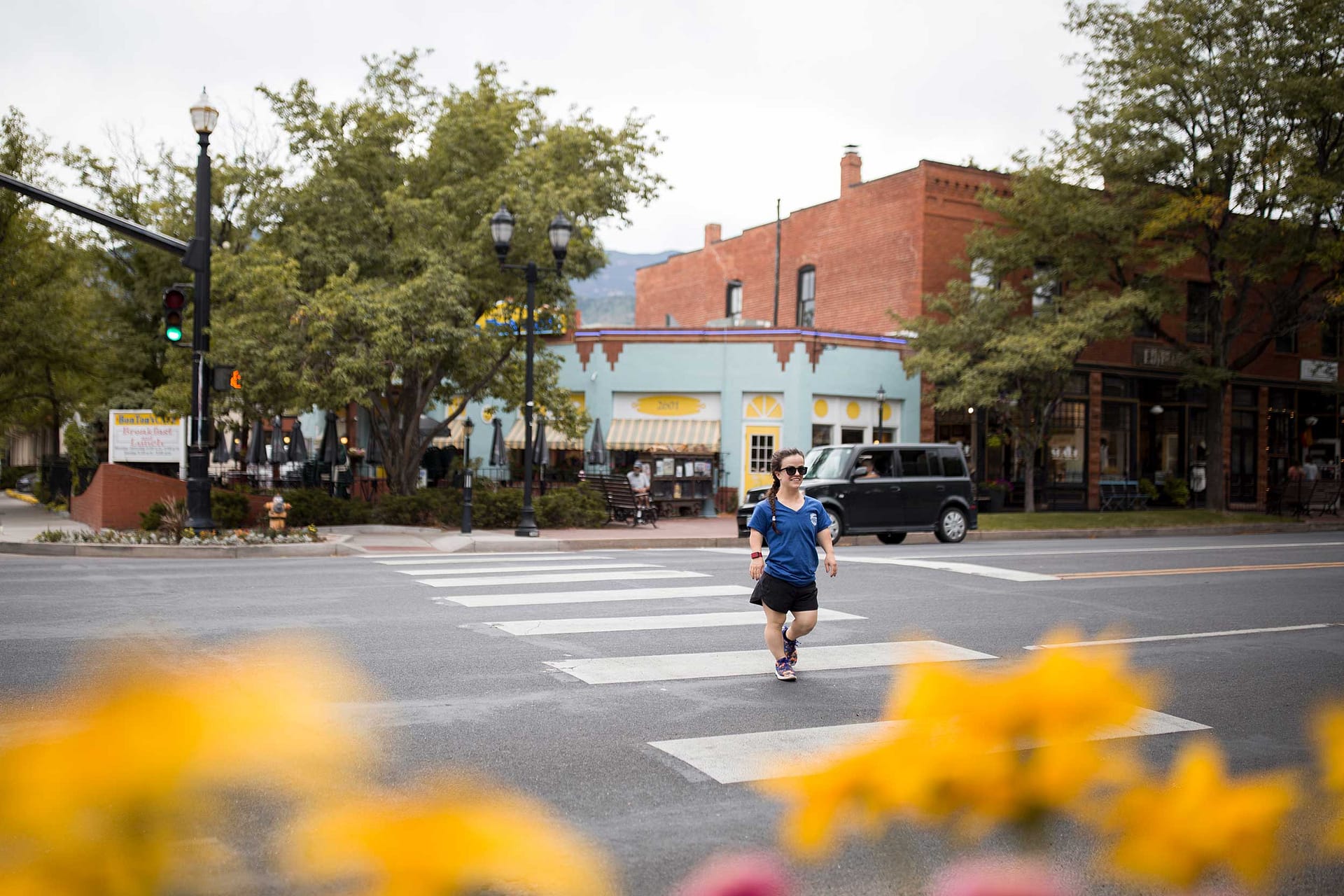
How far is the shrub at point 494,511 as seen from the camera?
22.5 meters

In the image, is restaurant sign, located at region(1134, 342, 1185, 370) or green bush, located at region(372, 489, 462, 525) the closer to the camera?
green bush, located at region(372, 489, 462, 525)

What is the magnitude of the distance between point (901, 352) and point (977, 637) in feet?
78.0

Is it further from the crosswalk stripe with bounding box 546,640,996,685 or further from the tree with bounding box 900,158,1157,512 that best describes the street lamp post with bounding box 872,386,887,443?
the crosswalk stripe with bounding box 546,640,996,685

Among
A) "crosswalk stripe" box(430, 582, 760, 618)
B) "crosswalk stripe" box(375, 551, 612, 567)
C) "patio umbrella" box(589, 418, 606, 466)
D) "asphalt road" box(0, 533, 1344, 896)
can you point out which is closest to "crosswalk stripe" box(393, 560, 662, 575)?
"asphalt road" box(0, 533, 1344, 896)

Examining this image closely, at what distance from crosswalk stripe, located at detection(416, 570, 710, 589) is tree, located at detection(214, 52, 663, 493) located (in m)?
8.53

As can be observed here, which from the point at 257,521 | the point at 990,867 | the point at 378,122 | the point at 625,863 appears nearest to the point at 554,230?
the point at 378,122

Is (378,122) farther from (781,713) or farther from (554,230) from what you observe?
(781,713)

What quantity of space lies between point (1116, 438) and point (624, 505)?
1975cm

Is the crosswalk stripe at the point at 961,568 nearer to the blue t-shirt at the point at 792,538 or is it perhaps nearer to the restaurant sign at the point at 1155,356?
the blue t-shirt at the point at 792,538

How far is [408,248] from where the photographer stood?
71.7 feet

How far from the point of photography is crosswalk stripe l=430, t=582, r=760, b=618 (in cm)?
1088

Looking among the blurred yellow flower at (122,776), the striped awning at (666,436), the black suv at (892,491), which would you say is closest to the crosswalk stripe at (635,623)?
the blurred yellow flower at (122,776)

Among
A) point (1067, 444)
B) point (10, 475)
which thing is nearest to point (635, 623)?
point (1067, 444)

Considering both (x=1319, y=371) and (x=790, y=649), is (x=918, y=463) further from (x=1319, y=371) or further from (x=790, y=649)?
(x=1319, y=371)
